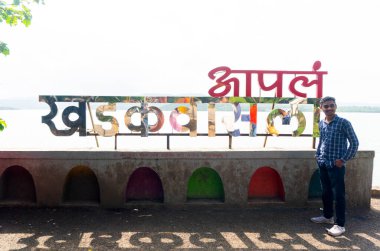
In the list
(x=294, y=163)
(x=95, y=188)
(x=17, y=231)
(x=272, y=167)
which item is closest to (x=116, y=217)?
(x=95, y=188)

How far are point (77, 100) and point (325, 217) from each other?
6.57 m

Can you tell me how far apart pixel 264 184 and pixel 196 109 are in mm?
2671

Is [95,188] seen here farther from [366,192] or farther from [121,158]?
[366,192]

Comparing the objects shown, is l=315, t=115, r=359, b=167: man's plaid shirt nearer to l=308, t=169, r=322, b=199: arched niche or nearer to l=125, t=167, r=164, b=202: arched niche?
l=308, t=169, r=322, b=199: arched niche

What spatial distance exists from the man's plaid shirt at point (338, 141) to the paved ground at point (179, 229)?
1.58 metres

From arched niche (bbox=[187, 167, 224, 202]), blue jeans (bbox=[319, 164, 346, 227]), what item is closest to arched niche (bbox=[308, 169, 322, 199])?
blue jeans (bbox=[319, 164, 346, 227])

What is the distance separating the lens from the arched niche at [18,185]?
8.22 metres

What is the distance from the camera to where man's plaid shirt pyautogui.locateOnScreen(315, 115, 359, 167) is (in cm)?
627

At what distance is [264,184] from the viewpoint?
8.56 metres

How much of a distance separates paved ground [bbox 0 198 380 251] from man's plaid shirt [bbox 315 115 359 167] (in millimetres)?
1581

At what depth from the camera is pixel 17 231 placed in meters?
6.56

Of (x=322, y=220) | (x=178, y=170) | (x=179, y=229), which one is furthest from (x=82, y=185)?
(x=322, y=220)

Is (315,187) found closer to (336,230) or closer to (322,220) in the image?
(322,220)

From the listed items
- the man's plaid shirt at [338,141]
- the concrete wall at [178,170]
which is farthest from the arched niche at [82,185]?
the man's plaid shirt at [338,141]
